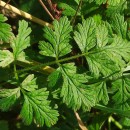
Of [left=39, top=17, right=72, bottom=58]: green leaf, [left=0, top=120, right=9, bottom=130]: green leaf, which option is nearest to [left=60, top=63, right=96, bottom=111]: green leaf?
[left=39, top=17, right=72, bottom=58]: green leaf

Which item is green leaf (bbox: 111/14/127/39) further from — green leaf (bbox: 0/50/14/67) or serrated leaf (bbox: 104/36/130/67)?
green leaf (bbox: 0/50/14/67)

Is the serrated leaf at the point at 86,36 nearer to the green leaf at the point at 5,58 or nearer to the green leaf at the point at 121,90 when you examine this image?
the green leaf at the point at 121,90

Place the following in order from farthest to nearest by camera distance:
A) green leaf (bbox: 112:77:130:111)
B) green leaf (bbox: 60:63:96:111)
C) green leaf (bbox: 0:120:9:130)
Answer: green leaf (bbox: 0:120:9:130) → green leaf (bbox: 112:77:130:111) → green leaf (bbox: 60:63:96:111)

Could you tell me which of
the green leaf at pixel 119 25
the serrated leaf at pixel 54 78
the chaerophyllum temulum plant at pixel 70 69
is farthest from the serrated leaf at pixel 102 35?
the serrated leaf at pixel 54 78

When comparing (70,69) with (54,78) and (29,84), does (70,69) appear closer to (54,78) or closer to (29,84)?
(54,78)

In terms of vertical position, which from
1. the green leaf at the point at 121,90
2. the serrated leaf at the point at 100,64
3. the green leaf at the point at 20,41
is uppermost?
the green leaf at the point at 20,41

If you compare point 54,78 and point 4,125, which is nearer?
point 54,78

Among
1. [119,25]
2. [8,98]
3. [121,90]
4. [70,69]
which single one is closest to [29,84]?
[8,98]
